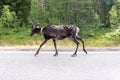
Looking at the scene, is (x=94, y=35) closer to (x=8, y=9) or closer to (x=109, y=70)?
(x=8, y=9)

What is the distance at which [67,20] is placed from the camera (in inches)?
534

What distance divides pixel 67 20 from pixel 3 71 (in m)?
6.59

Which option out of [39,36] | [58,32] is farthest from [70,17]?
[58,32]

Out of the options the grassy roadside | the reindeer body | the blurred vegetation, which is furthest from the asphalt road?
the blurred vegetation

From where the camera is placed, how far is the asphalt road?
22.4 feet

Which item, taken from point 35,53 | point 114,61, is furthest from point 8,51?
point 114,61

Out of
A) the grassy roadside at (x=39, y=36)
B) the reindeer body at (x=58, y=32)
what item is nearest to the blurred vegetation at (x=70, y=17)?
the grassy roadside at (x=39, y=36)

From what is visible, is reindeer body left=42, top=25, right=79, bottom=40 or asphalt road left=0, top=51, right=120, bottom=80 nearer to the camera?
asphalt road left=0, top=51, right=120, bottom=80

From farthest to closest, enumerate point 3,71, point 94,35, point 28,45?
point 94,35 → point 28,45 → point 3,71

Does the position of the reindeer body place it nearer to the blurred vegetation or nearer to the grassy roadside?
the grassy roadside

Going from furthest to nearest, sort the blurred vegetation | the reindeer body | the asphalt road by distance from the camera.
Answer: the blurred vegetation < the reindeer body < the asphalt road

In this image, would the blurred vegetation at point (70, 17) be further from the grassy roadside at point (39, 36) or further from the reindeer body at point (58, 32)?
the reindeer body at point (58, 32)

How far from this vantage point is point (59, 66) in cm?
777

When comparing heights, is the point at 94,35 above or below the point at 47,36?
below
